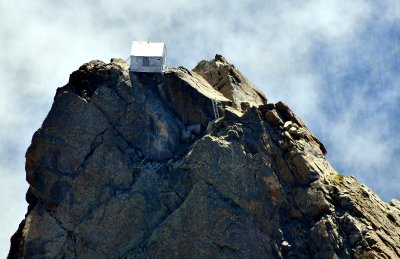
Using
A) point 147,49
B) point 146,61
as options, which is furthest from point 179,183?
point 147,49

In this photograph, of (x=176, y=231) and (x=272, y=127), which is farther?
(x=272, y=127)

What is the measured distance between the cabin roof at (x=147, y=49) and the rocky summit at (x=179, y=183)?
132 inches

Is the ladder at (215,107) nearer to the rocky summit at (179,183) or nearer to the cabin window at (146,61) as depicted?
the rocky summit at (179,183)

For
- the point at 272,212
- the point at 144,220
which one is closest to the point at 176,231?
the point at 144,220

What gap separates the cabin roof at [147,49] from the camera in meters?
121

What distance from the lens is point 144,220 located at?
106000 millimetres

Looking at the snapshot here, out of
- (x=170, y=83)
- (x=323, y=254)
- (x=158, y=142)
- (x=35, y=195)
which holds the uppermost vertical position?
(x=170, y=83)

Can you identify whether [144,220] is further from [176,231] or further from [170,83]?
[170,83]

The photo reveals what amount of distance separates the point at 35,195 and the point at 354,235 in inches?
1556

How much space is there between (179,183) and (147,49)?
77.9 feet

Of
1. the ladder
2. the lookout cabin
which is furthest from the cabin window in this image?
the ladder

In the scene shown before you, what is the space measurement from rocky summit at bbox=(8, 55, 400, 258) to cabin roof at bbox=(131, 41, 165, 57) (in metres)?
3.34

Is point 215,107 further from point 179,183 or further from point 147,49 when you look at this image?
point 147,49

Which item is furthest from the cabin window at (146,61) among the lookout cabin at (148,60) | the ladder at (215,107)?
the ladder at (215,107)
